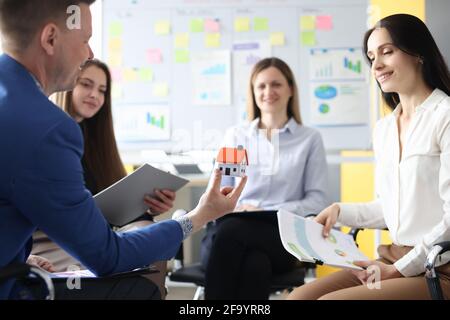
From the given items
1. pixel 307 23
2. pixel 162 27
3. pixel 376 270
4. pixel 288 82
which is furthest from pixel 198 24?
pixel 376 270

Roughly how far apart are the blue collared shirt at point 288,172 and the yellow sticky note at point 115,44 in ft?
5.51

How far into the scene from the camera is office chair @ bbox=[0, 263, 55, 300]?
0.83 metres

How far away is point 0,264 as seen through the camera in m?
0.90

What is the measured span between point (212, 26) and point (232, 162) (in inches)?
96.5

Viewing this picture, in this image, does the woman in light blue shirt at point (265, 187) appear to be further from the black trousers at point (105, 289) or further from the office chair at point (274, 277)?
the black trousers at point (105, 289)

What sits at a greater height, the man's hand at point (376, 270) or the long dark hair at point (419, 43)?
the long dark hair at point (419, 43)

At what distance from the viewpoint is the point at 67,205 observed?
2.98 feet

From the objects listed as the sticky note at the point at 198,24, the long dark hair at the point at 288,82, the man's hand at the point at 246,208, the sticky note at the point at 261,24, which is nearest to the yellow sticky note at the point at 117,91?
the sticky note at the point at 198,24

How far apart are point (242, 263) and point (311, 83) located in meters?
1.84

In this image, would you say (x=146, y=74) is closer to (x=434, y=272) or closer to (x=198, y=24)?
(x=198, y=24)

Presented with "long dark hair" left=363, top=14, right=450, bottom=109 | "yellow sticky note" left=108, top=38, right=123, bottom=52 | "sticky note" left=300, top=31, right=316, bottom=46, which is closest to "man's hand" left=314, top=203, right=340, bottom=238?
"long dark hair" left=363, top=14, right=450, bottom=109

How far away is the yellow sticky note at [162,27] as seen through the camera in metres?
3.52
